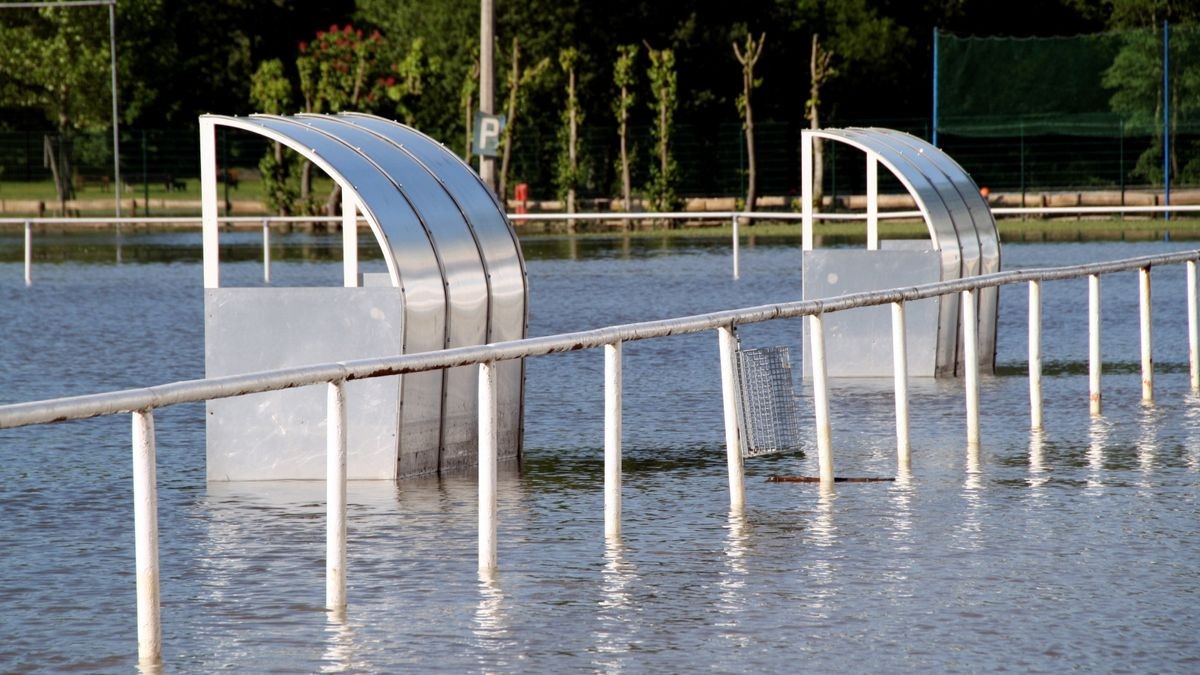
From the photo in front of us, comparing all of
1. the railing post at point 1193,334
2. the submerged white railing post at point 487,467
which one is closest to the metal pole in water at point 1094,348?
the railing post at point 1193,334

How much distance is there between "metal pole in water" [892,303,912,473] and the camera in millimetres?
11594

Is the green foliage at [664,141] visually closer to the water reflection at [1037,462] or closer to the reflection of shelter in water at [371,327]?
the water reflection at [1037,462]

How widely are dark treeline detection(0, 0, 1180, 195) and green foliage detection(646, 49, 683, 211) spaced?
1.42 metres

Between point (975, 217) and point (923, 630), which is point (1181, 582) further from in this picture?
point (975, 217)

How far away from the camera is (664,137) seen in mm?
55750

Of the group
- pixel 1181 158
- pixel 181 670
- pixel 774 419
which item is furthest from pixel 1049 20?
pixel 181 670

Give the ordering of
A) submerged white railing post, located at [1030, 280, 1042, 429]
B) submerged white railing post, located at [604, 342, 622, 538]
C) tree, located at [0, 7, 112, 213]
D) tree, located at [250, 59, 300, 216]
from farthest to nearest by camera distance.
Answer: tree, located at [0, 7, 112, 213]
tree, located at [250, 59, 300, 216]
submerged white railing post, located at [1030, 280, 1042, 429]
submerged white railing post, located at [604, 342, 622, 538]

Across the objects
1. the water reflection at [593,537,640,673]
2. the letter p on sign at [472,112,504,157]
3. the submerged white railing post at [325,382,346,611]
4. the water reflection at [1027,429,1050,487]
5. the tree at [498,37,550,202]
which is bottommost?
the water reflection at [593,537,640,673]

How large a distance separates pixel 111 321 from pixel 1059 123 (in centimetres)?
Result: 3361

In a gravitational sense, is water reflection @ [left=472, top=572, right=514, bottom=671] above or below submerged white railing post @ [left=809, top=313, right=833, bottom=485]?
below

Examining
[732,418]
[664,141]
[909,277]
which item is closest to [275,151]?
[664,141]

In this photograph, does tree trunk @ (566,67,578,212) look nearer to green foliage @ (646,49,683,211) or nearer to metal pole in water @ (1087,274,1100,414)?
green foliage @ (646,49,683,211)

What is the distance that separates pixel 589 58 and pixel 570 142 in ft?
31.2

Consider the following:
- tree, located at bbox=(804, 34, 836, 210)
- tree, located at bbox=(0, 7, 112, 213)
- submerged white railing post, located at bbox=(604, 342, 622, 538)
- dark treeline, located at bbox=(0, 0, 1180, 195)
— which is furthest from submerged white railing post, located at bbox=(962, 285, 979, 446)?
tree, located at bbox=(0, 7, 112, 213)
